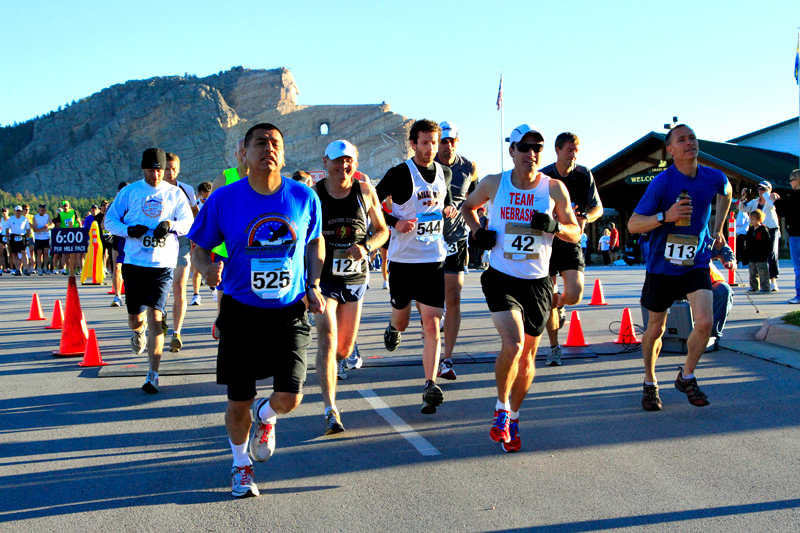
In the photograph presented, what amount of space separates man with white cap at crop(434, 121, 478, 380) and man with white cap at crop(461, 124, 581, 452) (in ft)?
5.78

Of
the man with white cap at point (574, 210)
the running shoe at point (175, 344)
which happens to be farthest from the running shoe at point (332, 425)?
the running shoe at point (175, 344)

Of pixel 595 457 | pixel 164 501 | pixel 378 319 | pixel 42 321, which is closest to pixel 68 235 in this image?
pixel 42 321

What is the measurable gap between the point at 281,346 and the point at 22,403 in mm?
3526

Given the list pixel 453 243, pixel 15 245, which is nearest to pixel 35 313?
pixel 453 243

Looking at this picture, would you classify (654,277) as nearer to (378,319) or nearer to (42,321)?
(378,319)

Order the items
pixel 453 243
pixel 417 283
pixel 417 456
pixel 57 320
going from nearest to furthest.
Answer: pixel 417 456 < pixel 417 283 < pixel 453 243 < pixel 57 320

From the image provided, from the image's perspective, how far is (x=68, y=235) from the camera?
13367 millimetres

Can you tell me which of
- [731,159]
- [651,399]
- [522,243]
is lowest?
[651,399]

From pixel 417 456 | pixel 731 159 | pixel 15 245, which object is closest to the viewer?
pixel 417 456

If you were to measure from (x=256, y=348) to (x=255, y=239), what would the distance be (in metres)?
0.60

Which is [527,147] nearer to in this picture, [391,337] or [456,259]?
[456,259]

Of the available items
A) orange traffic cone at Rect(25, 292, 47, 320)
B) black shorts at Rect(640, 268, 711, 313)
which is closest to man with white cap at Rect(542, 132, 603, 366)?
black shorts at Rect(640, 268, 711, 313)

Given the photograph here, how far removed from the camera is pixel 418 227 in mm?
5996

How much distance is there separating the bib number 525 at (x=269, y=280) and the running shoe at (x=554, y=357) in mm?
4170
